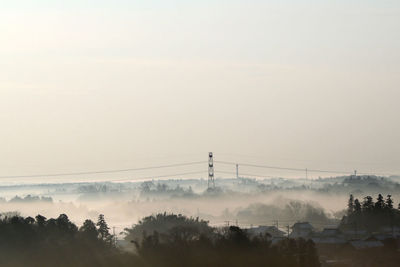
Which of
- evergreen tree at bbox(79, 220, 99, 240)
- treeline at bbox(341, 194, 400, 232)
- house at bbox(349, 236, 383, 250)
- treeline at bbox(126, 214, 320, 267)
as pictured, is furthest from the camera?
treeline at bbox(341, 194, 400, 232)

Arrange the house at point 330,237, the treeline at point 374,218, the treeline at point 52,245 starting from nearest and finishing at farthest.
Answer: the treeline at point 52,245 → the house at point 330,237 → the treeline at point 374,218

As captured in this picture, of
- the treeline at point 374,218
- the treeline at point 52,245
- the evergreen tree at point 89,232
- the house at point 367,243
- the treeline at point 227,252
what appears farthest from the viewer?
the treeline at point 374,218

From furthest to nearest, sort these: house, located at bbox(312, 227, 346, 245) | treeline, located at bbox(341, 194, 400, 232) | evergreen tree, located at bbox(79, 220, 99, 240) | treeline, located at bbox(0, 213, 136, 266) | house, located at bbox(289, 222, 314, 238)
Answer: treeline, located at bbox(341, 194, 400, 232), house, located at bbox(289, 222, 314, 238), house, located at bbox(312, 227, 346, 245), evergreen tree, located at bbox(79, 220, 99, 240), treeline, located at bbox(0, 213, 136, 266)

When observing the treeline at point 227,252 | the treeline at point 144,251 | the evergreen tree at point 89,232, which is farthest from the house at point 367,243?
the evergreen tree at point 89,232

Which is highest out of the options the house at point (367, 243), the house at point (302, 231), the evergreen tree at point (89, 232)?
the evergreen tree at point (89, 232)

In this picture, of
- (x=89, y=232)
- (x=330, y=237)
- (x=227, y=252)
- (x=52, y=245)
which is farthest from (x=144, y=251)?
(x=330, y=237)

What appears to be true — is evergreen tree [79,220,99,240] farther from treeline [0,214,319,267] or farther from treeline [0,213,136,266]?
treeline [0,214,319,267]

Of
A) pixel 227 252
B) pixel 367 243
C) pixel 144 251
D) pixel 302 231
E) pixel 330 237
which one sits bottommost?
pixel 367 243

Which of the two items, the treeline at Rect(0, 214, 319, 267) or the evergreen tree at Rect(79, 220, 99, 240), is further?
the evergreen tree at Rect(79, 220, 99, 240)

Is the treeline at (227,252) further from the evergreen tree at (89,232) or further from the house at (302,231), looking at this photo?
the house at (302,231)

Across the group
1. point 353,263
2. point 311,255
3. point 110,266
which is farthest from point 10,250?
point 353,263

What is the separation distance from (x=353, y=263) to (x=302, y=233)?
162 feet

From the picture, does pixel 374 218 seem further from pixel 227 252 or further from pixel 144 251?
pixel 144 251

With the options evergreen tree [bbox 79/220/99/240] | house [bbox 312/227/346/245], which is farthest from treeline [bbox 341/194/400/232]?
evergreen tree [bbox 79/220/99/240]
